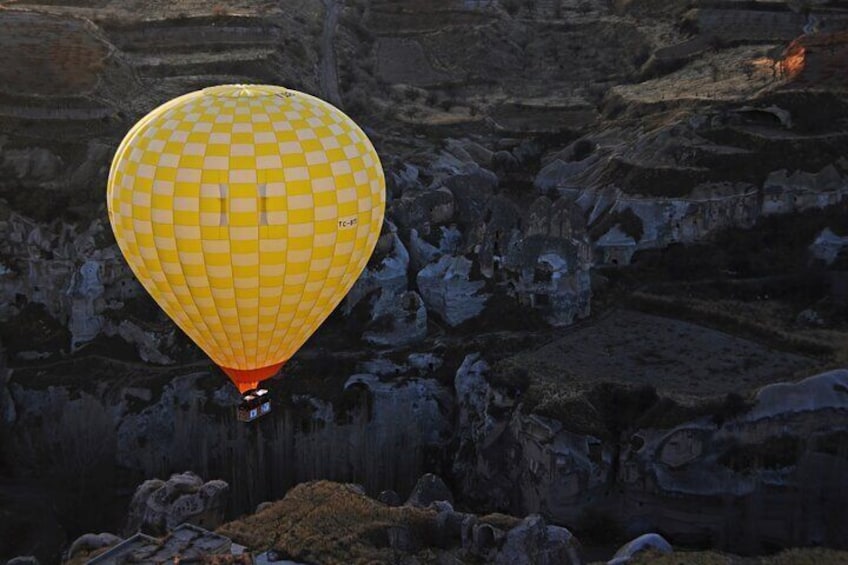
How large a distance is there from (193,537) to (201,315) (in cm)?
537

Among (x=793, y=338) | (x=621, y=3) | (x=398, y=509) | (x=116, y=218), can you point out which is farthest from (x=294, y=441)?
(x=621, y=3)

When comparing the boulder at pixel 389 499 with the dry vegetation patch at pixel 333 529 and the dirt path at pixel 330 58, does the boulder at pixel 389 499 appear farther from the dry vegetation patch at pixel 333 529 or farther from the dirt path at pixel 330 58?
the dirt path at pixel 330 58

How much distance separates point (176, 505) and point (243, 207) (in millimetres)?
10057

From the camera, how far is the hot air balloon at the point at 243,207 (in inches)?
787

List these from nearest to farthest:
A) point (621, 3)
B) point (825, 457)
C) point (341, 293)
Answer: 1. point (341, 293)
2. point (825, 457)
3. point (621, 3)

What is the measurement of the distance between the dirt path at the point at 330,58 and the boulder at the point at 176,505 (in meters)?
30.1

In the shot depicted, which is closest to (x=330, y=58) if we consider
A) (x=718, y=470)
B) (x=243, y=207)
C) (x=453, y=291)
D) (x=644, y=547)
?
(x=453, y=291)

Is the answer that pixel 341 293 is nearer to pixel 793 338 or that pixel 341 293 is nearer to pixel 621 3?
pixel 793 338

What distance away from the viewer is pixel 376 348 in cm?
3397

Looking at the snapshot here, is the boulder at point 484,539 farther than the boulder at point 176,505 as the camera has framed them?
No

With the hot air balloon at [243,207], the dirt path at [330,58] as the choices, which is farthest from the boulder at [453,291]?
the dirt path at [330,58]

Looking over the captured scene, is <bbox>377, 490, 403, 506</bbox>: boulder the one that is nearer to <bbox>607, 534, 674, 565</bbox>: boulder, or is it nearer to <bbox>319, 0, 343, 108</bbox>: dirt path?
<bbox>607, 534, 674, 565</bbox>: boulder

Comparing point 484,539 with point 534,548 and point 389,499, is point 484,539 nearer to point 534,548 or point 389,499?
point 534,548

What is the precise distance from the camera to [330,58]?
60812 mm
